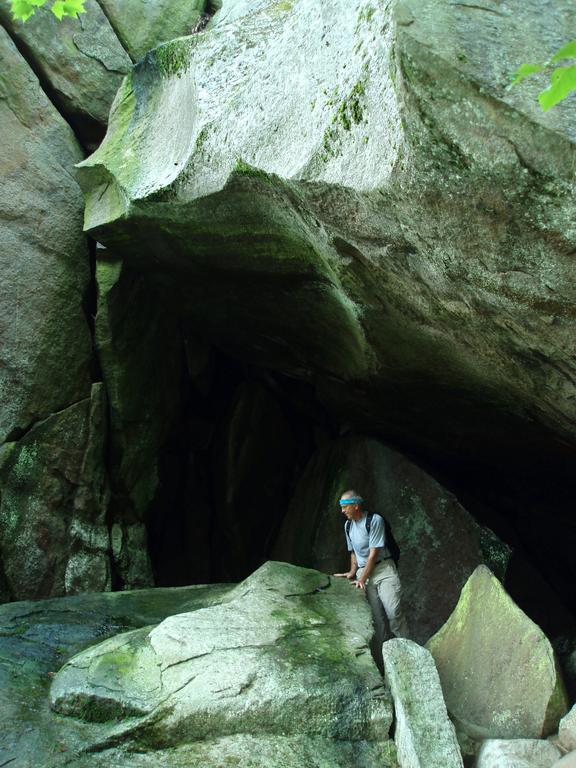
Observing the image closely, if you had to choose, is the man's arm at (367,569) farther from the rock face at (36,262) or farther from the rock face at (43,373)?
the rock face at (36,262)

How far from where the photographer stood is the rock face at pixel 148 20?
36.0 feet

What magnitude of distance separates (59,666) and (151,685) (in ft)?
3.61

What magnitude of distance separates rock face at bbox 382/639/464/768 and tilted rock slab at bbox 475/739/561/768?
23cm

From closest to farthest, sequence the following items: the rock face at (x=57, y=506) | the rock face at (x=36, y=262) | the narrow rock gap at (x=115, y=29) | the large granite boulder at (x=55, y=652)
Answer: the large granite boulder at (x=55, y=652), the rock face at (x=57, y=506), the rock face at (x=36, y=262), the narrow rock gap at (x=115, y=29)

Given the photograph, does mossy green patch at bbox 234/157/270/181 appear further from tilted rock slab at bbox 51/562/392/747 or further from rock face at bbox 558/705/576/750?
rock face at bbox 558/705/576/750

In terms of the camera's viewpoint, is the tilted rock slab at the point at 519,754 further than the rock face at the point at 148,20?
No

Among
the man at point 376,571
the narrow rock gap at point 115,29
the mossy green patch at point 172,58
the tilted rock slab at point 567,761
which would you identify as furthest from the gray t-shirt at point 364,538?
the narrow rock gap at point 115,29

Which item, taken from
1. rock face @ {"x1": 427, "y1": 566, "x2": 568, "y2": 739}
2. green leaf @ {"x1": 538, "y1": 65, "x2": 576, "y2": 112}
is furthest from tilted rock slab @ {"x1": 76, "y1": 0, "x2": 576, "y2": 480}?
rock face @ {"x1": 427, "y1": 566, "x2": 568, "y2": 739}

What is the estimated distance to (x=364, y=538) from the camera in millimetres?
7488

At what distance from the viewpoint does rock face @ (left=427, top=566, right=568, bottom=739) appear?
5.19 m

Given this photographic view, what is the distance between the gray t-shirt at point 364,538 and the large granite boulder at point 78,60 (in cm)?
649

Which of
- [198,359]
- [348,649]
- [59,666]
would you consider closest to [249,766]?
[348,649]

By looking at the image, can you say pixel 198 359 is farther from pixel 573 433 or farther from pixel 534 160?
pixel 534 160

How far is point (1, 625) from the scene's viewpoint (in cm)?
668
